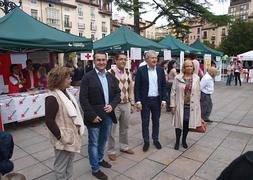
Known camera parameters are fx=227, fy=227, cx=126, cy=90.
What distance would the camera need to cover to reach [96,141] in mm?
3172

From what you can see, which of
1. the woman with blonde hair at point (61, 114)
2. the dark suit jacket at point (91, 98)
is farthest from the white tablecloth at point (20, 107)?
the woman with blonde hair at point (61, 114)

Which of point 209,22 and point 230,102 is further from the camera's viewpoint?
point 209,22

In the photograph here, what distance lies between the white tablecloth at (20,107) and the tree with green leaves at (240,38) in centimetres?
3656

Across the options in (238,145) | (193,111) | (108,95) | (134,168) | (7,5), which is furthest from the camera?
(7,5)

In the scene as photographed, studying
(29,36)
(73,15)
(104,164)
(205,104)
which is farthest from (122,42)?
(73,15)

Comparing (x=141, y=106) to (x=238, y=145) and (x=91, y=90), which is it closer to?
(x=91, y=90)

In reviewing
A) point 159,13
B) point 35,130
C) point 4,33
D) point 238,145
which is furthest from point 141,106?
point 159,13

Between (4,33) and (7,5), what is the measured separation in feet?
18.3

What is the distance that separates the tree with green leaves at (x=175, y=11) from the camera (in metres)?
15.9

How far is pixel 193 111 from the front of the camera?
13.2 feet

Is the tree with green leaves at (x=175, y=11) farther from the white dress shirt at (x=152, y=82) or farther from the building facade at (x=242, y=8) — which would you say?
the building facade at (x=242, y=8)

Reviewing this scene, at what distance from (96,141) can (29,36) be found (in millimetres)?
3955

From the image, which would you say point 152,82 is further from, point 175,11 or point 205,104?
point 175,11

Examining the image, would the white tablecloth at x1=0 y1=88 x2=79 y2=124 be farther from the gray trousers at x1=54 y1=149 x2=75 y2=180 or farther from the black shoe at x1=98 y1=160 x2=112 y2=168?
the gray trousers at x1=54 y1=149 x2=75 y2=180
